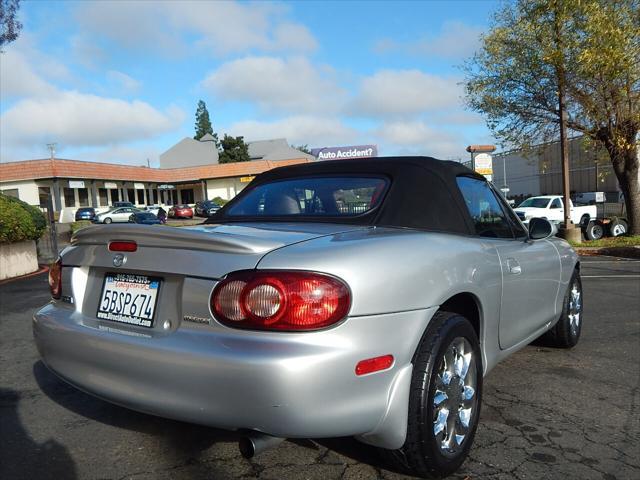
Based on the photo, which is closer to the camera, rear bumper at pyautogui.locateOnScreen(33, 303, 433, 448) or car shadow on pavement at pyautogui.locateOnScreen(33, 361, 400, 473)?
rear bumper at pyautogui.locateOnScreen(33, 303, 433, 448)

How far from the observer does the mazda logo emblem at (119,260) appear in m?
2.62

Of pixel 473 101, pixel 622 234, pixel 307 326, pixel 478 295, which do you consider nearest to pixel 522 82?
pixel 473 101

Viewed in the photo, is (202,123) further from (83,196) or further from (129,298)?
(129,298)

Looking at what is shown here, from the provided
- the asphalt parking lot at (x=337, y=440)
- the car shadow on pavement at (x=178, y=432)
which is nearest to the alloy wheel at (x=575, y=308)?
the asphalt parking lot at (x=337, y=440)

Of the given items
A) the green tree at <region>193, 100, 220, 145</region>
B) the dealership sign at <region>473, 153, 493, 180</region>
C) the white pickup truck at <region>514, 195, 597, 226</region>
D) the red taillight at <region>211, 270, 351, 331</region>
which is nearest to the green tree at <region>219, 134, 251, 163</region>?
the green tree at <region>193, 100, 220, 145</region>

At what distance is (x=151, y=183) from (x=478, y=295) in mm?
54270

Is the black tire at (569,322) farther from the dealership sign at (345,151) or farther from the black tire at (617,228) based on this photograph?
the dealership sign at (345,151)

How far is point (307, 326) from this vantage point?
214 centimetres

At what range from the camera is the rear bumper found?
6.79 ft

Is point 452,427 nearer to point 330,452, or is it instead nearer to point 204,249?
point 330,452

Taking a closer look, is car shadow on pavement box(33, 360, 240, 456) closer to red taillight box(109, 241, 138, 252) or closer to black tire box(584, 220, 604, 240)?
red taillight box(109, 241, 138, 252)

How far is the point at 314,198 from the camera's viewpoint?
349 cm

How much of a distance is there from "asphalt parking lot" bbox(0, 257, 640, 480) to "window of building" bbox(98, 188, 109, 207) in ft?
152

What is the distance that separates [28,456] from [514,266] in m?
3.05
